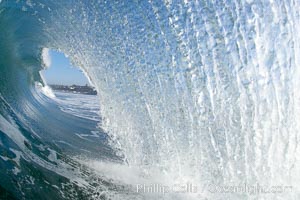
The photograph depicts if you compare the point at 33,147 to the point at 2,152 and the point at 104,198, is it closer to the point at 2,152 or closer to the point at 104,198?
the point at 2,152

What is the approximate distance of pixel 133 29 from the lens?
4.41m

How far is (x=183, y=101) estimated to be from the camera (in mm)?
3805

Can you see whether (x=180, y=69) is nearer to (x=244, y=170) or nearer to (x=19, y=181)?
(x=244, y=170)

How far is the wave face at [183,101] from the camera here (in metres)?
3.03

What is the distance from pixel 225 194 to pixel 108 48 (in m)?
2.96

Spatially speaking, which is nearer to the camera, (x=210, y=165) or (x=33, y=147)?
(x=210, y=165)

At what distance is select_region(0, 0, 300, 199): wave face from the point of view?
303cm

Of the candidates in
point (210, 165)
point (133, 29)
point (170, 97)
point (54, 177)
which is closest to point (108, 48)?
point (133, 29)

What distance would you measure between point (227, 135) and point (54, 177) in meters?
2.48

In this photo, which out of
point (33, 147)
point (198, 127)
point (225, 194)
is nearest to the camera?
point (225, 194)

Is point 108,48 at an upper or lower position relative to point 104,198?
upper

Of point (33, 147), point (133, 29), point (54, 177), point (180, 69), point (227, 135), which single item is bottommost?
point (54, 177)

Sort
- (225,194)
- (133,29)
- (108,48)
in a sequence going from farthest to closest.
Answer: (108,48)
(133,29)
(225,194)

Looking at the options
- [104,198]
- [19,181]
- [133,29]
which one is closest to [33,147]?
[19,181]
